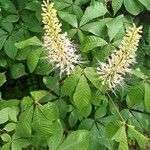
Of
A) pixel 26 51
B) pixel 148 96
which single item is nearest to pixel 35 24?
pixel 26 51

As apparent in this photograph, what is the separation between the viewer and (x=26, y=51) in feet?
9.99

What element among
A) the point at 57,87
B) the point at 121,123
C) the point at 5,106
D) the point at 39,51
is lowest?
the point at 5,106

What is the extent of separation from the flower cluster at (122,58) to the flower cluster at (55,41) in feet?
0.66

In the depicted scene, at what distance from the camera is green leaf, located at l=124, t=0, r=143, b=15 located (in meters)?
2.94

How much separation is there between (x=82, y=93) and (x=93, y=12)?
644mm

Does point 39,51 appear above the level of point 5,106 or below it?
above

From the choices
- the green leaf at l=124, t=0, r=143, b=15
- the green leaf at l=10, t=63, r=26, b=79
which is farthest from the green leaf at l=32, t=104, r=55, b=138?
the green leaf at l=124, t=0, r=143, b=15

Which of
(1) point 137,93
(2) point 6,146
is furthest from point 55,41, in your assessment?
(2) point 6,146

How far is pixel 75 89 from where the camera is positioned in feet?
8.00

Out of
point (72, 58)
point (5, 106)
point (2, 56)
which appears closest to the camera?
point (72, 58)

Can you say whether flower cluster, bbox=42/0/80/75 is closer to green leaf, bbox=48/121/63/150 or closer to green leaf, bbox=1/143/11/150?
green leaf, bbox=48/121/63/150

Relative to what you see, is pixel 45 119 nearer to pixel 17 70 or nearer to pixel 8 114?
pixel 8 114

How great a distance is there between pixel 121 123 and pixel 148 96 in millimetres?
255

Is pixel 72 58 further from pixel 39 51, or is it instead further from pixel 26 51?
pixel 26 51
